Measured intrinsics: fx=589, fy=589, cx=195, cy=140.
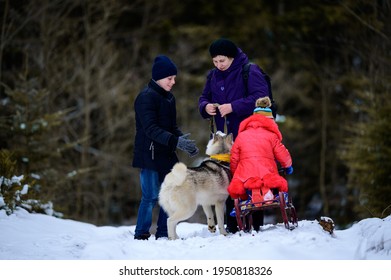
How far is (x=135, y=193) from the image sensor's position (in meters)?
21.5

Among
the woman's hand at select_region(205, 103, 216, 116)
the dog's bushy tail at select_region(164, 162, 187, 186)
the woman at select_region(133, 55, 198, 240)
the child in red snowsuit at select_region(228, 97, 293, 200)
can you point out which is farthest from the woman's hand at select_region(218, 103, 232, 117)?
the dog's bushy tail at select_region(164, 162, 187, 186)

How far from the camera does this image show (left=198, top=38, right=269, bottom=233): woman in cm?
732

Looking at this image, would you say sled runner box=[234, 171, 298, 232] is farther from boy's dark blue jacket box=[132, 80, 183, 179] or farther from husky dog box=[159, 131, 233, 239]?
boy's dark blue jacket box=[132, 80, 183, 179]

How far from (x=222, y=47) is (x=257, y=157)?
150cm

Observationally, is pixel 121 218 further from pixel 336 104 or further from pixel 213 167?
pixel 213 167

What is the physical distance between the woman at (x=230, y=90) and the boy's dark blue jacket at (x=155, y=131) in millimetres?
573

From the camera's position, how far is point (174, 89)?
938 inches

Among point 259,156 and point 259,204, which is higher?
point 259,156

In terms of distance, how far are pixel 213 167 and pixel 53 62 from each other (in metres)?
14.3

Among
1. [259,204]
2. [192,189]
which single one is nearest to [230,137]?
[192,189]

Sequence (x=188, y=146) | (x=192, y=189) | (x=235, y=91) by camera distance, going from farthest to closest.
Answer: (x=235, y=91) → (x=188, y=146) → (x=192, y=189)

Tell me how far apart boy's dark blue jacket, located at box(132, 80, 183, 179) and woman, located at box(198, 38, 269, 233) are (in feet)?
1.88

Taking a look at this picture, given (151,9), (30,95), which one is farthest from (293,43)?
(30,95)

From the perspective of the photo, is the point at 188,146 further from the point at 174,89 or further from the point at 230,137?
the point at 174,89
